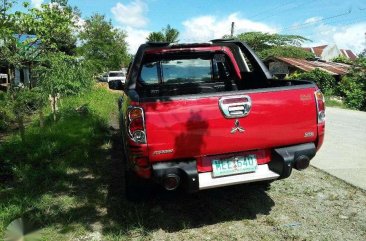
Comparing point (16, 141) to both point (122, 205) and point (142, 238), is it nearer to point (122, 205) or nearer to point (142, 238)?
point (122, 205)

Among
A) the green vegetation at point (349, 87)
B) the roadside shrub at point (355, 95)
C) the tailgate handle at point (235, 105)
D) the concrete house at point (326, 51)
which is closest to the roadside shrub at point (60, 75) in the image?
the tailgate handle at point (235, 105)

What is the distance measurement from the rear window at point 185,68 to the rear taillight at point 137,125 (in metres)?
2.02

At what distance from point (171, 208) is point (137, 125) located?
1.49m

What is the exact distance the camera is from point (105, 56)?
46.3 metres

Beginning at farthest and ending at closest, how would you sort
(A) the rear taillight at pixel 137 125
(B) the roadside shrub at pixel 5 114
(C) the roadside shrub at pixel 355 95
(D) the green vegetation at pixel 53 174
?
(C) the roadside shrub at pixel 355 95, (B) the roadside shrub at pixel 5 114, (D) the green vegetation at pixel 53 174, (A) the rear taillight at pixel 137 125

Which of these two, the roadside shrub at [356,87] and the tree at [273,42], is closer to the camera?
the roadside shrub at [356,87]

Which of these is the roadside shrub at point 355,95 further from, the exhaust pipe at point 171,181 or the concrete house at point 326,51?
the concrete house at point 326,51

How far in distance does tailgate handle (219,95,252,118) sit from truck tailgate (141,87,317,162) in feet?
0.11

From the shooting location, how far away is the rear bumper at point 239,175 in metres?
3.34

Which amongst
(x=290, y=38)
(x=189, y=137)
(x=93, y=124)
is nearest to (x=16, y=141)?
(x=93, y=124)

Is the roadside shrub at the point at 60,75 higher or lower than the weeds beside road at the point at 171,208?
higher

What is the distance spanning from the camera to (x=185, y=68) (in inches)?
210

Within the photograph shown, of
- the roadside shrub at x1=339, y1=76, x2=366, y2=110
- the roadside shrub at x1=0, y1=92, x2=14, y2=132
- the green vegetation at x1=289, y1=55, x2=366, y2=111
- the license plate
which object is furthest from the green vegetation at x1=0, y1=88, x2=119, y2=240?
the roadside shrub at x1=339, y1=76, x2=366, y2=110

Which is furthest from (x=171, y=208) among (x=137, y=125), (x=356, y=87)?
(x=356, y=87)
